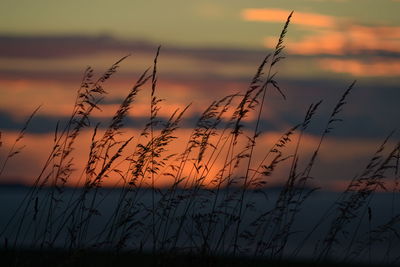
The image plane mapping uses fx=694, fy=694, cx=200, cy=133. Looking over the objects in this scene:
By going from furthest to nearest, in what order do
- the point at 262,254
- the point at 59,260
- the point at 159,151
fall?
the point at 159,151 → the point at 262,254 → the point at 59,260

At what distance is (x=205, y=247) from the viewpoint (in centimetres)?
507

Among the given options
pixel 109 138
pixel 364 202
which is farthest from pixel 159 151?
pixel 364 202

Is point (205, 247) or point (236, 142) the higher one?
point (236, 142)

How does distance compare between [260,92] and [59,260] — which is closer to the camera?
[59,260]

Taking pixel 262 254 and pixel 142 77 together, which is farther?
pixel 142 77

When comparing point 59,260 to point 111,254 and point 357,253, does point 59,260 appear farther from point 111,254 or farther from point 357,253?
point 357,253

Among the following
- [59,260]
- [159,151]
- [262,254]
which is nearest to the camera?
[59,260]

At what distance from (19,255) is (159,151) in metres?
1.37

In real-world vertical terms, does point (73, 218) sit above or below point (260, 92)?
below

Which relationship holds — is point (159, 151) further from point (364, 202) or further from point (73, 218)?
point (364, 202)

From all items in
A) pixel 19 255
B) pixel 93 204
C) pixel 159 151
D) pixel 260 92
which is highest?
pixel 260 92

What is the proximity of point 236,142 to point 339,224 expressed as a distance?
42.5 inches

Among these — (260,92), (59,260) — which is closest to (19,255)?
(59,260)

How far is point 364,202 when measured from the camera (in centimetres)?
568
